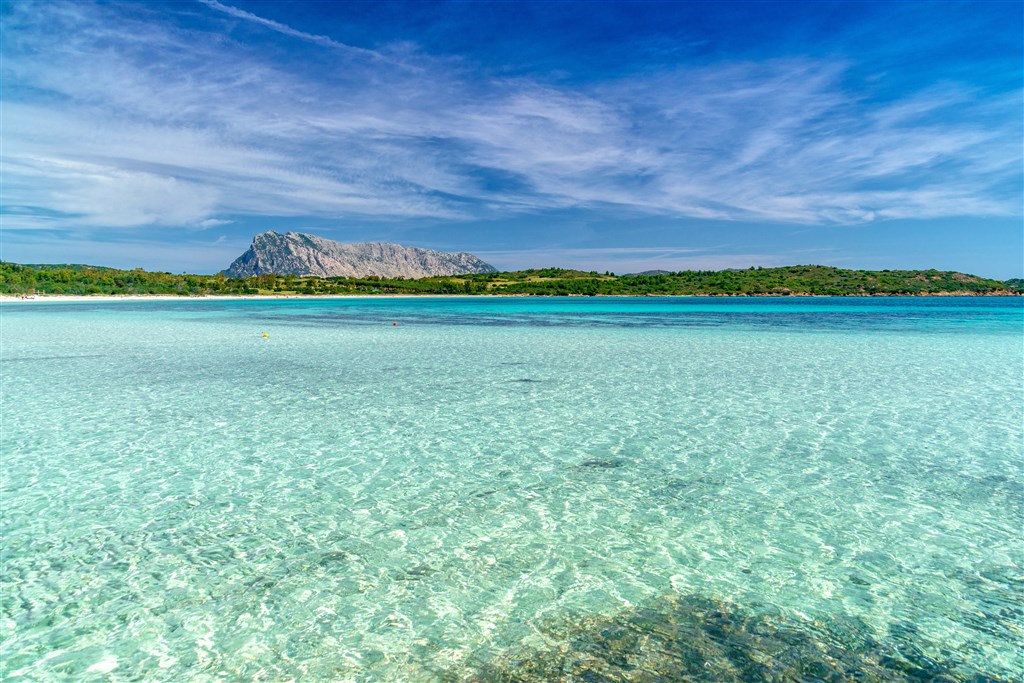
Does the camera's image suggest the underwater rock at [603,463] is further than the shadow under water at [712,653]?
Yes

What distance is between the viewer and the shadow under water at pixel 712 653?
513 cm

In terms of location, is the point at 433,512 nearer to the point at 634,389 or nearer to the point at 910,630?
the point at 910,630

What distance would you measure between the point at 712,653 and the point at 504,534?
3.21 meters

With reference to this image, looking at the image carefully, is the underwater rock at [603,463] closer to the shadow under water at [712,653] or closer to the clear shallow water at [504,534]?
the clear shallow water at [504,534]

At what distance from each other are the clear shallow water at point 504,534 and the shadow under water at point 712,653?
0.10 ft

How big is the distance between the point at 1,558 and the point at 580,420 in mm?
10627

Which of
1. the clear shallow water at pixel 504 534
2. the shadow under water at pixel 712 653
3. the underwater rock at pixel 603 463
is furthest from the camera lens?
the underwater rock at pixel 603 463

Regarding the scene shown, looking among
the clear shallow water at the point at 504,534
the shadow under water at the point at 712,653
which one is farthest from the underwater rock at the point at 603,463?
the shadow under water at the point at 712,653

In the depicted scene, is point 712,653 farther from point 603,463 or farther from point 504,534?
point 603,463

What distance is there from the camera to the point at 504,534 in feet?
26.3

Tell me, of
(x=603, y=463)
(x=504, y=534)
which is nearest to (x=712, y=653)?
(x=504, y=534)

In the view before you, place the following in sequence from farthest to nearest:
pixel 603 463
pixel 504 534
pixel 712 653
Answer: pixel 603 463 < pixel 504 534 < pixel 712 653

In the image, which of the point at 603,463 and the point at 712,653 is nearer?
the point at 712,653

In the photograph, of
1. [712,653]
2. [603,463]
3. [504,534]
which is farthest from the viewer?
[603,463]
